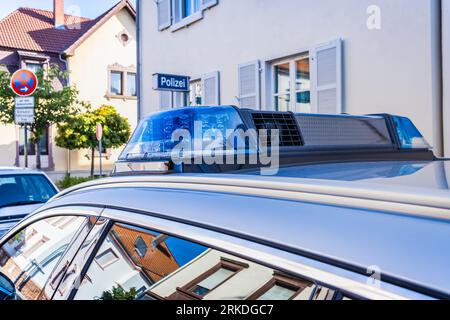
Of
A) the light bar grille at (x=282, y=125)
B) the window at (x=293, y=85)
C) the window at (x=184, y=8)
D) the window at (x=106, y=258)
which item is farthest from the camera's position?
the window at (x=184, y=8)

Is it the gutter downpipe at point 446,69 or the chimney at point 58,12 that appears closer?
the gutter downpipe at point 446,69

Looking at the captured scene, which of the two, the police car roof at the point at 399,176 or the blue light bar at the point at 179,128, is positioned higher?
the blue light bar at the point at 179,128

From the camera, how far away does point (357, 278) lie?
75cm

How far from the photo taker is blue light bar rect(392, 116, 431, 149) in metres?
2.28

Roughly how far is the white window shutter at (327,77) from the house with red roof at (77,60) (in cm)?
1926

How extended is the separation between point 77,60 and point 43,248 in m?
25.2

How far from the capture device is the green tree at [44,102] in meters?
18.6

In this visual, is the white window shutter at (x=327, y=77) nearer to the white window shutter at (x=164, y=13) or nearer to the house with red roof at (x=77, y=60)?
the white window shutter at (x=164, y=13)

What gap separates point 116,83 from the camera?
85.9ft

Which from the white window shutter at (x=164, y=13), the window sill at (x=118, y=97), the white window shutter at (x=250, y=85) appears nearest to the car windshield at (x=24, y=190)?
the white window shutter at (x=250, y=85)

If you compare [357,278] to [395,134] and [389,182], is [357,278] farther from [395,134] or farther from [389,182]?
[395,134]

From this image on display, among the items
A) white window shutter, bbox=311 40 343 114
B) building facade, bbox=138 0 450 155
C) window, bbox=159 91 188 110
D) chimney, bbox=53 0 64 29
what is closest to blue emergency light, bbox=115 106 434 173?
building facade, bbox=138 0 450 155

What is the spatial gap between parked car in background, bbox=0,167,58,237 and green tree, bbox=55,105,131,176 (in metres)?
15.6

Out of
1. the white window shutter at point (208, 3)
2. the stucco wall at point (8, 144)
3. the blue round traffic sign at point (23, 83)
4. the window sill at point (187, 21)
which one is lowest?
the stucco wall at point (8, 144)
